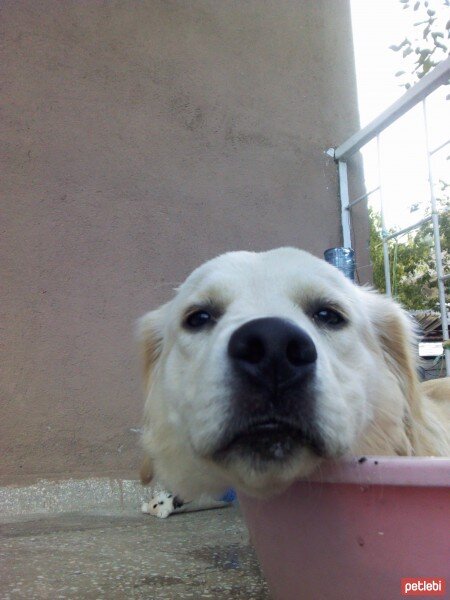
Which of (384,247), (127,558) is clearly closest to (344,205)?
(384,247)

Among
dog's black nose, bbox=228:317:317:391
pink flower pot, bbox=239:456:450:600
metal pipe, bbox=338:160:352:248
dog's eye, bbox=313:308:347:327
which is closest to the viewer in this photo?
pink flower pot, bbox=239:456:450:600

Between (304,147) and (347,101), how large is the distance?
65 centimetres

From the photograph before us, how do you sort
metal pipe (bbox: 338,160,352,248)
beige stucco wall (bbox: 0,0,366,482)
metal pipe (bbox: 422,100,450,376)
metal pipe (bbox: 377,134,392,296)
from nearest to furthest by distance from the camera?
metal pipe (bbox: 422,100,450,376) < beige stucco wall (bbox: 0,0,366,482) < metal pipe (bbox: 377,134,392,296) < metal pipe (bbox: 338,160,352,248)

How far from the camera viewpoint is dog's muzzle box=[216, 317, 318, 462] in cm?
116

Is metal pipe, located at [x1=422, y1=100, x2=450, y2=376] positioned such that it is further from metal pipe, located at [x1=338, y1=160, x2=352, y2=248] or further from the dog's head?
the dog's head

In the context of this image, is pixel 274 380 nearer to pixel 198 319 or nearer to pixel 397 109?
pixel 198 319

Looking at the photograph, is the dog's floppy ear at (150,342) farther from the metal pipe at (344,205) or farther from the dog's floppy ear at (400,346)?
the metal pipe at (344,205)

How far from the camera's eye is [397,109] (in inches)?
144

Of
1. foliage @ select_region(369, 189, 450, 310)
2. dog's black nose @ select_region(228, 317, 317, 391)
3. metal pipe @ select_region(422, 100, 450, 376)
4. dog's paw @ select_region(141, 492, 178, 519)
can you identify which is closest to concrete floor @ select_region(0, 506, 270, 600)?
dog's paw @ select_region(141, 492, 178, 519)

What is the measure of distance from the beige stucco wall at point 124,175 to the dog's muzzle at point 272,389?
2.38 meters

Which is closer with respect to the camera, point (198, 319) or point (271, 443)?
point (271, 443)

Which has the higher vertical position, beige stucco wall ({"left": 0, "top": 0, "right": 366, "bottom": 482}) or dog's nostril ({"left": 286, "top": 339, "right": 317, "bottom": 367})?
beige stucco wall ({"left": 0, "top": 0, "right": 366, "bottom": 482})

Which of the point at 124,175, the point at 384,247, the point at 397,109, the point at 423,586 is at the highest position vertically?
the point at 397,109

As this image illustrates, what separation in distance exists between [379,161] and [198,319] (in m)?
2.72
